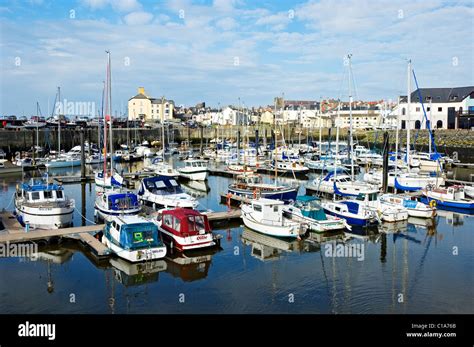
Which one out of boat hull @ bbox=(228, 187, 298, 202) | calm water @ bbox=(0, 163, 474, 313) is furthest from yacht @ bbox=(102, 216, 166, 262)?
boat hull @ bbox=(228, 187, 298, 202)

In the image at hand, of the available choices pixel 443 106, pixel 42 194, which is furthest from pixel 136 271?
pixel 443 106

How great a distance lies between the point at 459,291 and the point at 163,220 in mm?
11962

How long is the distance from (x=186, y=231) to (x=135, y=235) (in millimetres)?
2140

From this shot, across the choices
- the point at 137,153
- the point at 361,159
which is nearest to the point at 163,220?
the point at 361,159

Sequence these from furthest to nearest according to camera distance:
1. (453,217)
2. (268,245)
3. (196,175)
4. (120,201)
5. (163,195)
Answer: (196,175)
(163,195)
(453,217)
(120,201)
(268,245)

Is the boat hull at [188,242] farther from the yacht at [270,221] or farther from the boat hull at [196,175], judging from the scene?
the boat hull at [196,175]

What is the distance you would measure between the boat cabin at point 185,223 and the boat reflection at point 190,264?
0.82m

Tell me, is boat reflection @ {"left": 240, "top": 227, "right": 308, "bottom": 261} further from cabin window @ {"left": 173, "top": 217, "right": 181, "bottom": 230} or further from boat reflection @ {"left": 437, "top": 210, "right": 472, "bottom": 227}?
boat reflection @ {"left": 437, "top": 210, "right": 472, "bottom": 227}

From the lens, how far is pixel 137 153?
66000mm

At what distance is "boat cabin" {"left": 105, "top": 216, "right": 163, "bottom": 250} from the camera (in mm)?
17906

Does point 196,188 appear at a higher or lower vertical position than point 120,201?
lower

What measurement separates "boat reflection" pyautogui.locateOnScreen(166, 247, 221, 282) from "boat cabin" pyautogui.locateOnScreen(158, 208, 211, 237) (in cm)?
82

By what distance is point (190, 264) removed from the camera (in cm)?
1808

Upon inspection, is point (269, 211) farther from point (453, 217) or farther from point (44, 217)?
point (453, 217)
